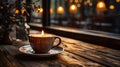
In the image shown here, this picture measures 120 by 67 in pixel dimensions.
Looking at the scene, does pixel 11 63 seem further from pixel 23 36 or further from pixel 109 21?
pixel 109 21

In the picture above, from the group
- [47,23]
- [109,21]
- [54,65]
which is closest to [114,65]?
[54,65]

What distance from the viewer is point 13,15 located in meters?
1.49

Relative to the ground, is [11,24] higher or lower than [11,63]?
higher

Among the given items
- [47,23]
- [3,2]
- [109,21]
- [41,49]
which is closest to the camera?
[41,49]

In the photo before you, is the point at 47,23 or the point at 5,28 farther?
the point at 47,23

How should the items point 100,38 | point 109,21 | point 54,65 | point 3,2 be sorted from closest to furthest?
point 54,65
point 3,2
point 100,38
point 109,21

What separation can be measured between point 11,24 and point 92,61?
0.81m

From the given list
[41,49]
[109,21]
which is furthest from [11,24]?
[109,21]

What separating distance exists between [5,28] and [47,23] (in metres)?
1.56

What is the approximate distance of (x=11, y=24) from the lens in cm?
150

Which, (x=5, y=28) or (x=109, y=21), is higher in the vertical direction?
(x=5, y=28)

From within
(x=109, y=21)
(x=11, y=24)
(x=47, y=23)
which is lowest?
(x=109, y=21)

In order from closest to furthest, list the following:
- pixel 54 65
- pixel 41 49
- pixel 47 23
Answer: pixel 54 65
pixel 41 49
pixel 47 23

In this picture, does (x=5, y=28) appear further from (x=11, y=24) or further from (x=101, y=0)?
(x=101, y=0)
